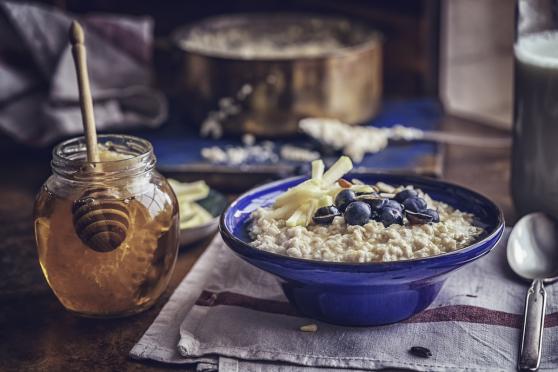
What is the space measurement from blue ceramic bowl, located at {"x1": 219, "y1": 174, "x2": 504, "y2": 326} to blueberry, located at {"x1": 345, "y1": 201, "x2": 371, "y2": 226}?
0.09 metres

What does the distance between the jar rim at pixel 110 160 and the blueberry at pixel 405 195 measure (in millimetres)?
341

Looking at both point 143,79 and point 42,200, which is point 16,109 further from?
point 42,200

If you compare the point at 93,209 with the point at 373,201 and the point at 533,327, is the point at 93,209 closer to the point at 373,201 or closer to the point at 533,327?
the point at 373,201

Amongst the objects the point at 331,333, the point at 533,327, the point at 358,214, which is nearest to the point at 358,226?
the point at 358,214

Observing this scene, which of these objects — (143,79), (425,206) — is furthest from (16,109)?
(425,206)

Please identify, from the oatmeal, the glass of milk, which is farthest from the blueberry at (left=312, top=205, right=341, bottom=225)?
the glass of milk

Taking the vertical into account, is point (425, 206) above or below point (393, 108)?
above

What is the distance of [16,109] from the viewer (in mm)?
1868

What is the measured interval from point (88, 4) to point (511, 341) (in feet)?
5.20

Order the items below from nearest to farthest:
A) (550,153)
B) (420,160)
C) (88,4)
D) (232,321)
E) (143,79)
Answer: (232,321)
(550,153)
(420,160)
(143,79)
(88,4)

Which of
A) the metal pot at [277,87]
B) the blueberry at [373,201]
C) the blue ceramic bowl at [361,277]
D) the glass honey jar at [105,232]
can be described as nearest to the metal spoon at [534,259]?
the blue ceramic bowl at [361,277]

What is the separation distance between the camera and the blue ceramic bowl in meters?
0.99

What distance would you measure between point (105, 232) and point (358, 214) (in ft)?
1.07

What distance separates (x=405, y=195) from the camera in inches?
44.4
